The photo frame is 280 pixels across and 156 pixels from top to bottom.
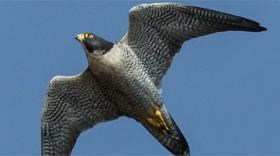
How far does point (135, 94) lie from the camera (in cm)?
2553

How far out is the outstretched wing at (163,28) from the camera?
84.2ft

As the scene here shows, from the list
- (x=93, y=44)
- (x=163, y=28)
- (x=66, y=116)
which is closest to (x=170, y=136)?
(x=163, y=28)

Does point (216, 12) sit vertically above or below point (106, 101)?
above

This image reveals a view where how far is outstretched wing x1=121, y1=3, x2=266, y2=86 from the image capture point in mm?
25656

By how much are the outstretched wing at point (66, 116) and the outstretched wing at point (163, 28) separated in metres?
1.45

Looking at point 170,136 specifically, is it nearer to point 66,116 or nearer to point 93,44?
point 66,116

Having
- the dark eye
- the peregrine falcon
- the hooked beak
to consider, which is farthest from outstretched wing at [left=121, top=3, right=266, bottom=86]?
the hooked beak

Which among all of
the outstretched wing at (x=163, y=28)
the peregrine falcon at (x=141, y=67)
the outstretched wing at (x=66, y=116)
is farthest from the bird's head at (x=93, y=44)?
the outstretched wing at (x=66, y=116)

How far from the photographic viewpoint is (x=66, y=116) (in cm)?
2673

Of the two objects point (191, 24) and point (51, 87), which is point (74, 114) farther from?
point (191, 24)

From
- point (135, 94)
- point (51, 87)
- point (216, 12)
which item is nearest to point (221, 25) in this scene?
point (216, 12)

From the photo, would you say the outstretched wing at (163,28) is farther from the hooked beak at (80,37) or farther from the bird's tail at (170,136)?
the hooked beak at (80,37)

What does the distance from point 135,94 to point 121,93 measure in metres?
0.32

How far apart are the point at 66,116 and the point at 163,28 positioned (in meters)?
2.93
